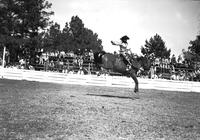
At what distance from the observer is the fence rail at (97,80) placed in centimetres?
3114

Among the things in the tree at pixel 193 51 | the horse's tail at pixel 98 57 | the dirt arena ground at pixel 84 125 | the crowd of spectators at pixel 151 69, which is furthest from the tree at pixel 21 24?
the dirt arena ground at pixel 84 125

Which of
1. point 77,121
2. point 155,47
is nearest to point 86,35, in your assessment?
point 155,47

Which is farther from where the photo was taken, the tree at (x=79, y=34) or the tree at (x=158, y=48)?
the tree at (x=158, y=48)

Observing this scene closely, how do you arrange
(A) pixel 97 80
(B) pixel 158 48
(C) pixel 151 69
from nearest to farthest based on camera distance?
(A) pixel 97 80, (C) pixel 151 69, (B) pixel 158 48

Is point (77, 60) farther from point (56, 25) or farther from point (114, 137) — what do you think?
point (56, 25)

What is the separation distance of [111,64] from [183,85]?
1563cm

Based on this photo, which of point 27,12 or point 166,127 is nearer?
point 166,127

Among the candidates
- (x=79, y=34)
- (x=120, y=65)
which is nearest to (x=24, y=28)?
(x=79, y=34)

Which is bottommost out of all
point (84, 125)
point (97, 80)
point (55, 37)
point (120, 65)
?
point (84, 125)

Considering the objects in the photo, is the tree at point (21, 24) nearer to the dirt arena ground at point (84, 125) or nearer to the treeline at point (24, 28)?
the treeline at point (24, 28)

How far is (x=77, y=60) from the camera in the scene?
1318 inches

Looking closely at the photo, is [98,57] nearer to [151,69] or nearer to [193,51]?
[151,69]

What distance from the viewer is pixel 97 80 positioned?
31.1m

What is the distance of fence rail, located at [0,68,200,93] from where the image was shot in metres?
31.1
